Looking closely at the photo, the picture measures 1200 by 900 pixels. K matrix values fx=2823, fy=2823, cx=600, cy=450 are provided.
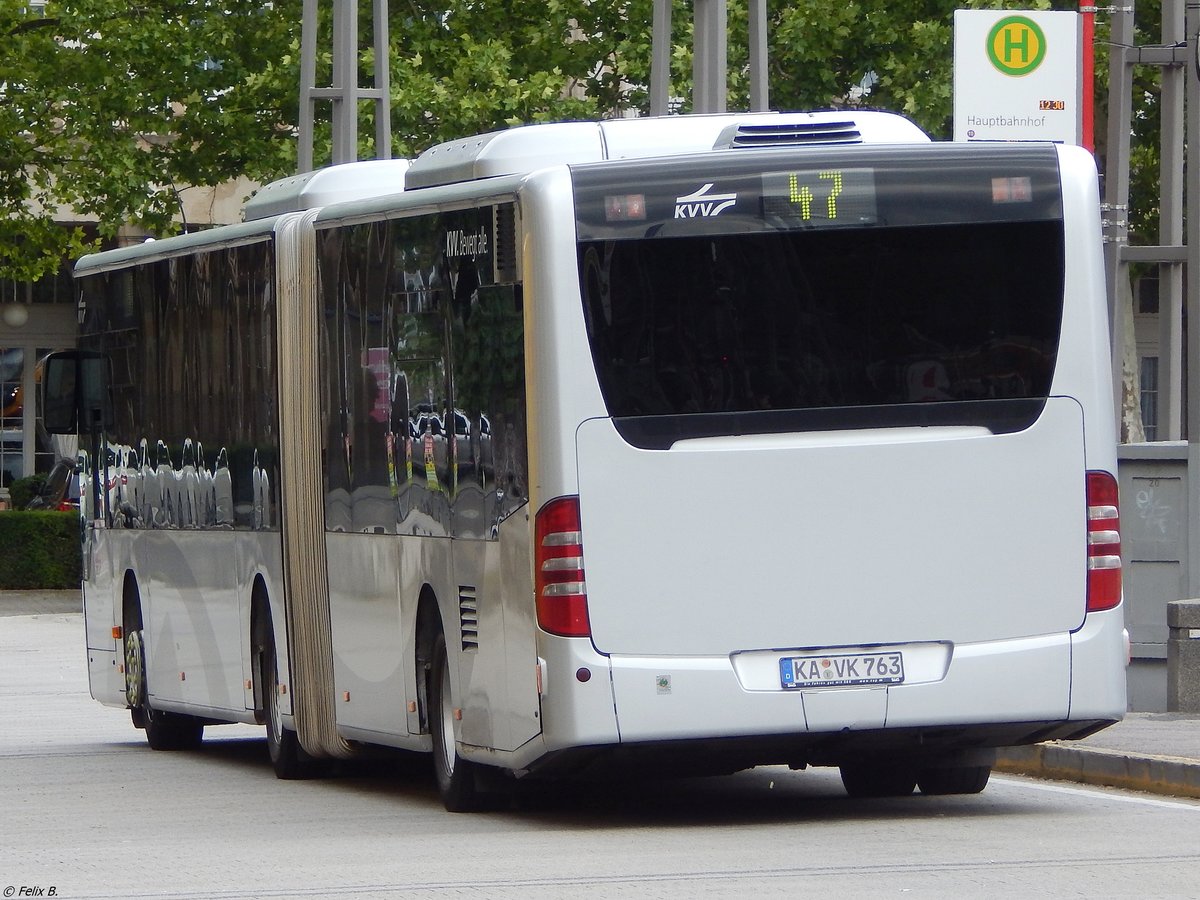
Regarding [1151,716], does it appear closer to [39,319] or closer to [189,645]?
[189,645]

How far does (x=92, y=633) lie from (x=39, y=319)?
34115mm

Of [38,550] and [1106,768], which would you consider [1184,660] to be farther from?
[38,550]

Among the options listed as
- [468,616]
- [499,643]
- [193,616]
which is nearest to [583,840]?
[499,643]

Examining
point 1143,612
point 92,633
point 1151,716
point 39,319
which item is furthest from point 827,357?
point 39,319

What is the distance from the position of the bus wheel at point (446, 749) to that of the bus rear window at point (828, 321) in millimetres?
1961

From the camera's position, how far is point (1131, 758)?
509 inches

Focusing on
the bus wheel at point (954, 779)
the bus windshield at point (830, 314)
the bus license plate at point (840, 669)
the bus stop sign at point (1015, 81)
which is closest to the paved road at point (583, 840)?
the bus wheel at point (954, 779)

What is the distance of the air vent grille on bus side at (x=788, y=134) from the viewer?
11.6m

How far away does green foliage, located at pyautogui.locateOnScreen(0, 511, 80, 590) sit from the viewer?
3781 centimetres

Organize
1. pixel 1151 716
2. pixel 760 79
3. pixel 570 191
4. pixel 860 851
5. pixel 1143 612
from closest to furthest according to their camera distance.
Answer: pixel 860 851 → pixel 570 191 → pixel 1151 716 → pixel 1143 612 → pixel 760 79

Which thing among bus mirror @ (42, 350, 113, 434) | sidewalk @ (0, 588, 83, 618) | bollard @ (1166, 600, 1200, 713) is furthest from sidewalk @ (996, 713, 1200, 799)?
sidewalk @ (0, 588, 83, 618)

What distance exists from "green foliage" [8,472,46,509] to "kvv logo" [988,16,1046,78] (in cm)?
3001

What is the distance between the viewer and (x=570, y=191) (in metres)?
11.0

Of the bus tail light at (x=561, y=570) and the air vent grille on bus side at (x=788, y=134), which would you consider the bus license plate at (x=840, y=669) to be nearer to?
the bus tail light at (x=561, y=570)
